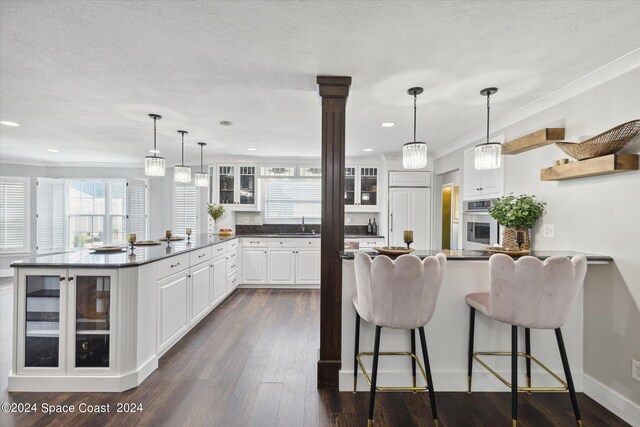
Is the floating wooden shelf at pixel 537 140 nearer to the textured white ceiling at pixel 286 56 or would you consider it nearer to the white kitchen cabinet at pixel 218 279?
the textured white ceiling at pixel 286 56

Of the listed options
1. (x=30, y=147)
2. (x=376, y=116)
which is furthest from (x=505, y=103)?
(x=30, y=147)

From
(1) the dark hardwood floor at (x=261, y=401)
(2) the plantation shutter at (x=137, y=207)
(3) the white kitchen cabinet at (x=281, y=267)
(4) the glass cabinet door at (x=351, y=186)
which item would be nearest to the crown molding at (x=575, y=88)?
(1) the dark hardwood floor at (x=261, y=401)

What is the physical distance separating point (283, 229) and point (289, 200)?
568 mm

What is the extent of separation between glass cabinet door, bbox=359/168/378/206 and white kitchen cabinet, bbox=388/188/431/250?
18.7 inches

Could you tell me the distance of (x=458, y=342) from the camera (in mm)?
2352

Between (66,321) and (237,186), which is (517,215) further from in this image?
(237,186)

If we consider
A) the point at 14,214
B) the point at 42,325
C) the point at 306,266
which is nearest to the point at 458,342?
the point at 42,325

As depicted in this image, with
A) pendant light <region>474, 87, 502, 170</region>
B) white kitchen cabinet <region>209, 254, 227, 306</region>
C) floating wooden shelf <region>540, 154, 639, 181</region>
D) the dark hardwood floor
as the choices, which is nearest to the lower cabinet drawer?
the dark hardwood floor

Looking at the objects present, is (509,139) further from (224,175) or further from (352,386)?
(224,175)

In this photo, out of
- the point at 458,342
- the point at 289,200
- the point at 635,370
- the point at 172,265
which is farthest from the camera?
the point at 289,200

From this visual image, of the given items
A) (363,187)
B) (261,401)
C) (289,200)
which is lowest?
(261,401)

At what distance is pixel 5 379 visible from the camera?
7.86ft

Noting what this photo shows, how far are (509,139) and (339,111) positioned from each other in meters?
1.98

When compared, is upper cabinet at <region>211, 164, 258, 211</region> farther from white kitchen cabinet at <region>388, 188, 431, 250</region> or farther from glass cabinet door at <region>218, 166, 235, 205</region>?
white kitchen cabinet at <region>388, 188, 431, 250</region>
